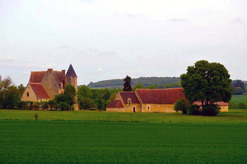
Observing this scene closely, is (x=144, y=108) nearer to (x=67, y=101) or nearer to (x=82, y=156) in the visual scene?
(x=67, y=101)

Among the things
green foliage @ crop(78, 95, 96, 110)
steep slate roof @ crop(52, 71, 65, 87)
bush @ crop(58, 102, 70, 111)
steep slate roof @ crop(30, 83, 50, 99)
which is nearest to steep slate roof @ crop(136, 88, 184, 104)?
green foliage @ crop(78, 95, 96, 110)

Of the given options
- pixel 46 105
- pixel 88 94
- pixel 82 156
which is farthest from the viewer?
pixel 88 94

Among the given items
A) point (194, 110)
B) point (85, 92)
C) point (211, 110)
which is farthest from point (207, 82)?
point (85, 92)

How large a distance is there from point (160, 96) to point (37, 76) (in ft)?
113

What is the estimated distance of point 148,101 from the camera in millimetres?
86812

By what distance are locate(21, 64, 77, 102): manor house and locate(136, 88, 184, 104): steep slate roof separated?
20408 millimetres

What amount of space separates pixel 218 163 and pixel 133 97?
240 ft

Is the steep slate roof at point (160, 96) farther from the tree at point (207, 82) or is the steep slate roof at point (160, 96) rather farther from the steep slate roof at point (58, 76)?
the steep slate roof at point (58, 76)

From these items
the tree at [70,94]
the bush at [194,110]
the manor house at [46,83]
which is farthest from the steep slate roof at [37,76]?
the bush at [194,110]

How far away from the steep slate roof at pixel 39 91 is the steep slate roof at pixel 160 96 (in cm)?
2397

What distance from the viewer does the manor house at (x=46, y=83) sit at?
89000 mm

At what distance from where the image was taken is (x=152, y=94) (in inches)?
3465

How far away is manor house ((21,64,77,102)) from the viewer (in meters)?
89.0

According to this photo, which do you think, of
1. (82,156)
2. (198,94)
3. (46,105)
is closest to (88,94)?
(46,105)
